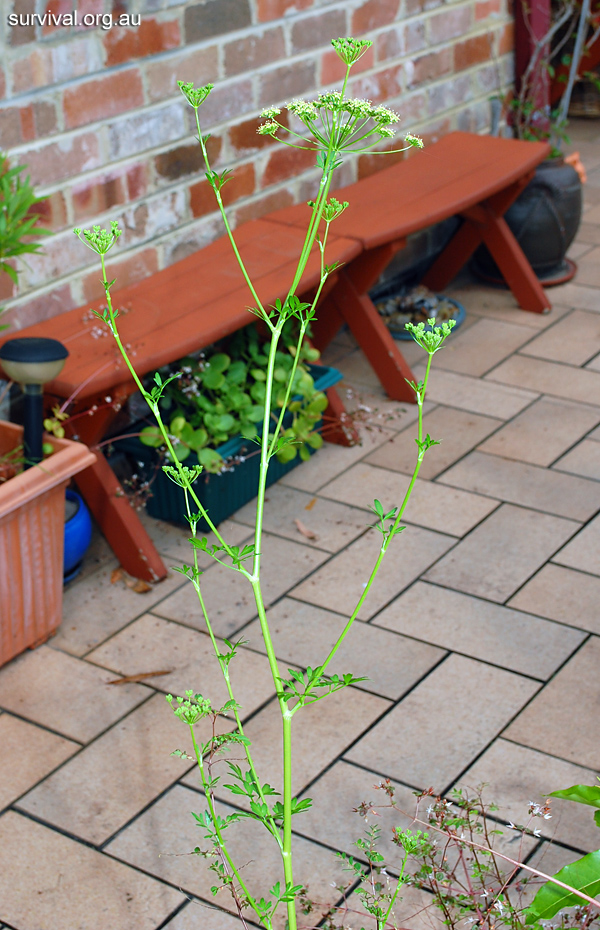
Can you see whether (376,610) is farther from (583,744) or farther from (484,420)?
(484,420)

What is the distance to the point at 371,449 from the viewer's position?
353cm

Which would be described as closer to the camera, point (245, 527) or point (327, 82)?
point (245, 527)

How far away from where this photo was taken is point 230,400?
10.3 feet

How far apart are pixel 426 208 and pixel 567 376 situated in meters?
0.83

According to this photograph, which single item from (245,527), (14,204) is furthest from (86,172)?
(245,527)

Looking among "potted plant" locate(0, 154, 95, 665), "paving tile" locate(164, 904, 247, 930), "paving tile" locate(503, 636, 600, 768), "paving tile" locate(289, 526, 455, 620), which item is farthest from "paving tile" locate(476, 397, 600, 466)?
"paving tile" locate(164, 904, 247, 930)

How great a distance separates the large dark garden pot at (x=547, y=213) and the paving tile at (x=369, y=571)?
187cm

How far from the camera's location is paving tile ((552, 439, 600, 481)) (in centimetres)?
334

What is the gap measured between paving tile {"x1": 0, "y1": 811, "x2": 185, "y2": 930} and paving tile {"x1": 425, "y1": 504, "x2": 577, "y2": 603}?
3.93ft

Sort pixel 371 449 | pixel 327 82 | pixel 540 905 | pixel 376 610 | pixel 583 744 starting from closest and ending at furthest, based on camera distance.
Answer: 1. pixel 540 905
2. pixel 583 744
3. pixel 376 610
4. pixel 371 449
5. pixel 327 82

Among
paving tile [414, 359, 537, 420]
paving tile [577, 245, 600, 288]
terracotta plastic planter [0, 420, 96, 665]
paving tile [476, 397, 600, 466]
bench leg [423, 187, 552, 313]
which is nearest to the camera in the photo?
terracotta plastic planter [0, 420, 96, 665]

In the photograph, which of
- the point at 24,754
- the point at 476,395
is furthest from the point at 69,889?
the point at 476,395

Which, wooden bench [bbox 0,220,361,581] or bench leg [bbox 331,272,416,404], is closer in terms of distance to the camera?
wooden bench [bbox 0,220,361,581]

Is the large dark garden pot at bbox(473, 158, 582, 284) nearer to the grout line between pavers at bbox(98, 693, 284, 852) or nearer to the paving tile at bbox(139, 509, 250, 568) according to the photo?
→ the paving tile at bbox(139, 509, 250, 568)
